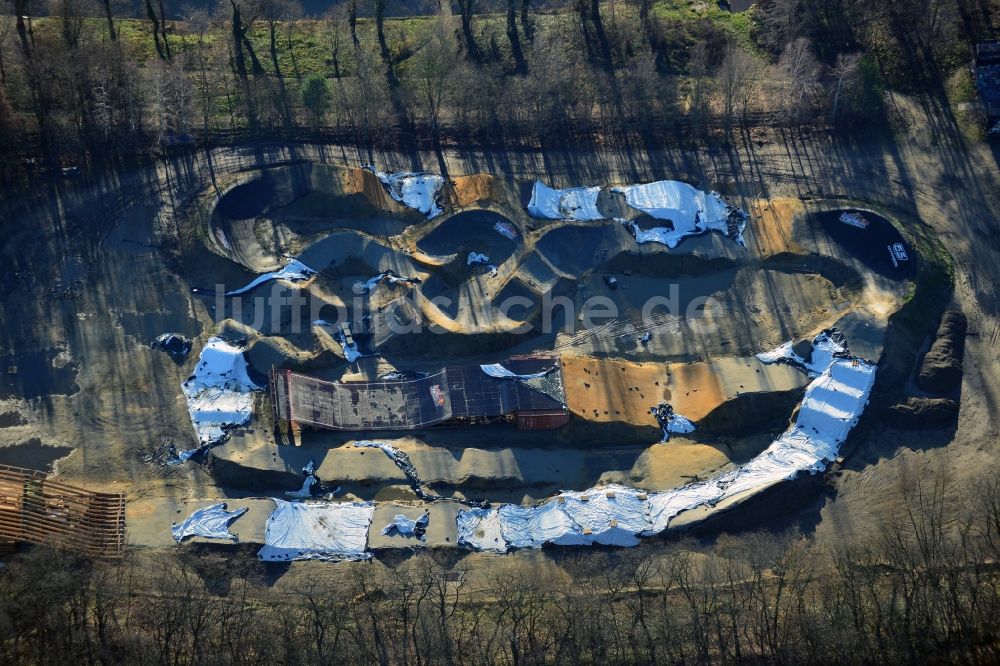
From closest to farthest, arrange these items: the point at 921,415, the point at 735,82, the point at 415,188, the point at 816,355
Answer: the point at 921,415, the point at 816,355, the point at 415,188, the point at 735,82

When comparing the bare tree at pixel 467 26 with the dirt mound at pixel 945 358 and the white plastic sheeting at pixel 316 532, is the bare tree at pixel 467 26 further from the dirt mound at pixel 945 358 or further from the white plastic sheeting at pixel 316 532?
the white plastic sheeting at pixel 316 532

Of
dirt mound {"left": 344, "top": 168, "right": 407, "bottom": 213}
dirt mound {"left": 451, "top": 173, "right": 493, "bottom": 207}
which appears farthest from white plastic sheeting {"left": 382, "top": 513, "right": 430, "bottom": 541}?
dirt mound {"left": 451, "top": 173, "right": 493, "bottom": 207}

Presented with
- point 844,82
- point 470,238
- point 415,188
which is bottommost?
point 470,238

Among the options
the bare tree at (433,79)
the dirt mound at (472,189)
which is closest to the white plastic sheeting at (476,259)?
the dirt mound at (472,189)

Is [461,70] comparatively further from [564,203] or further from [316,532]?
[316,532]

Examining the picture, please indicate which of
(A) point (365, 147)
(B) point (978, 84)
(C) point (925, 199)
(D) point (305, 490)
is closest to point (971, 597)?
(C) point (925, 199)

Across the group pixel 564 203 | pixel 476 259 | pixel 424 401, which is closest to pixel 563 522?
pixel 424 401

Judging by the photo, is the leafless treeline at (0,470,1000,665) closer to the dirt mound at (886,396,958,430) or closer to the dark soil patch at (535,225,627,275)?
the dirt mound at (886,396,958,430)
